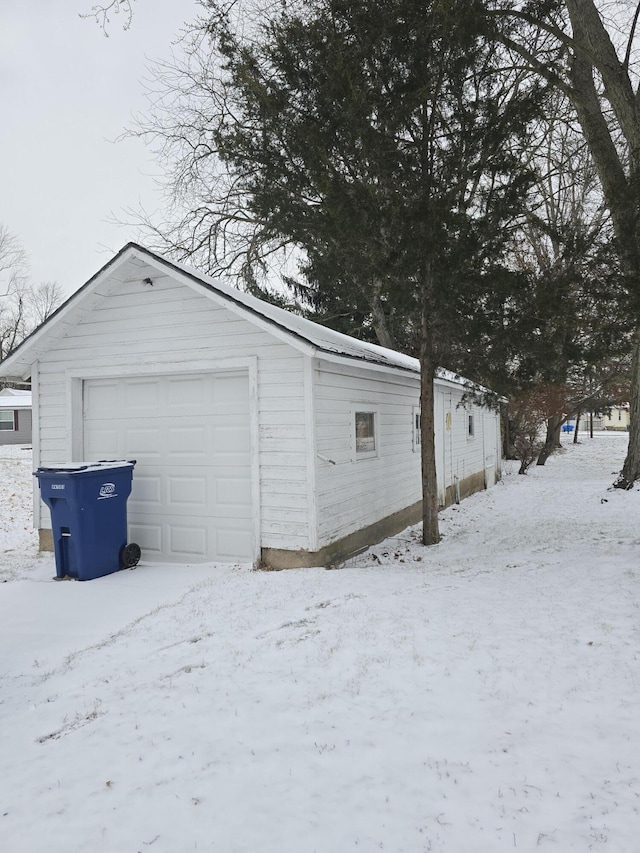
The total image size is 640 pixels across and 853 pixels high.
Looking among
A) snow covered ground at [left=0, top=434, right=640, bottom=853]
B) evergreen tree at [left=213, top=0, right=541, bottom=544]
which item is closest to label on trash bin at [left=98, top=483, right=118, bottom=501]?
snow covered ground at [left=0, top=434, right=640, bottom=853]

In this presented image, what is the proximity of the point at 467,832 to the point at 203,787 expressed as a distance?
120cm

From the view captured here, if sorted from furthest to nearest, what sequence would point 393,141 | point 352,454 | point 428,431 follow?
point 428,431, point 352,454, point 393,141

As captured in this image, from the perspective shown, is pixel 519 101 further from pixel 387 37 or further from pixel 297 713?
pixel 297 713

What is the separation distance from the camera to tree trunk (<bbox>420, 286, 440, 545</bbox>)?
28.3 ft

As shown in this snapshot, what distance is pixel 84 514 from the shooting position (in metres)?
6.88

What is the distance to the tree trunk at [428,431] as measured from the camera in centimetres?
862

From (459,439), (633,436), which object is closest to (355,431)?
(459,439)

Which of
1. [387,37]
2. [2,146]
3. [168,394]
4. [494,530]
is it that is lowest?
[494,530]

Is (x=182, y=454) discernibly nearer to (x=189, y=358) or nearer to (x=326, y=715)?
(x=189, y=358)

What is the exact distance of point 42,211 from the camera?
99.0 feet

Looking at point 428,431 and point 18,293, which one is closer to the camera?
point 428,431

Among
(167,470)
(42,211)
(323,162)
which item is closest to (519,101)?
(323,162)

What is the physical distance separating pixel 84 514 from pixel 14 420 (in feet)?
98.8

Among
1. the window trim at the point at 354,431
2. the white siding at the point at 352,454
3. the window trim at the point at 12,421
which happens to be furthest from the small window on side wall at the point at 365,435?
the window trim at the point at 12,421
